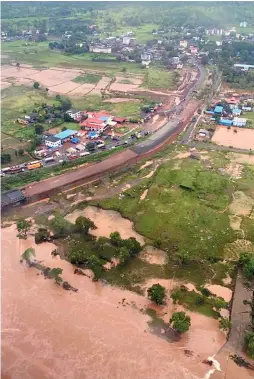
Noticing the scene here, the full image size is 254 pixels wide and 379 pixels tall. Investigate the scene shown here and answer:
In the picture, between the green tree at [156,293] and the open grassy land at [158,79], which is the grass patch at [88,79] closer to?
the open grassy land at [158,79]

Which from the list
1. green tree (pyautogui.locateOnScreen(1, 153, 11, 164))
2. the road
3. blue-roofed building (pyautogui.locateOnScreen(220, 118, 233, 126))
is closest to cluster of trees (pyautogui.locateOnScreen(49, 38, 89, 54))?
the road

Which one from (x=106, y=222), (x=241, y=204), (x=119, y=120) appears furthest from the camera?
(x=119, y=120)

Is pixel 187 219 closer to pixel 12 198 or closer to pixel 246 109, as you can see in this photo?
pixel 12 198

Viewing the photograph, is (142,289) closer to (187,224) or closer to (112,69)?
(187,224)

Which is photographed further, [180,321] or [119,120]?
[119,120]

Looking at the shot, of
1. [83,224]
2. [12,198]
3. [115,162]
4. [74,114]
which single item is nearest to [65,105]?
[74,114]

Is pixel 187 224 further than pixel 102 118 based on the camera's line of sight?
No

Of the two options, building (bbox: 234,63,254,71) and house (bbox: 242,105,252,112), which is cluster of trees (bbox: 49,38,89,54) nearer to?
building (bbox: 234,63,254,71)

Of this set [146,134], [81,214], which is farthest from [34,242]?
[146,134]
